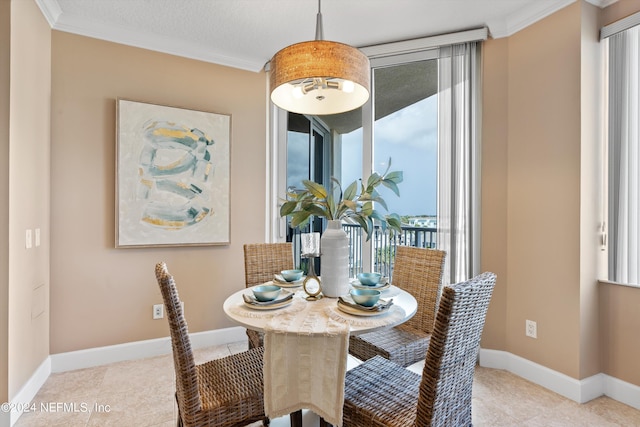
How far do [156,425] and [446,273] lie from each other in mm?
2302

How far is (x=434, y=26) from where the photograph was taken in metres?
2.74

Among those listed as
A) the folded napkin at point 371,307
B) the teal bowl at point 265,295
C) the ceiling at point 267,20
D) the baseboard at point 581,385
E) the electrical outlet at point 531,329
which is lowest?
the baseboard at point 581,385

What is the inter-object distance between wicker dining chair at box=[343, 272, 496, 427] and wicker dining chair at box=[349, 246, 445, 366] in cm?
39

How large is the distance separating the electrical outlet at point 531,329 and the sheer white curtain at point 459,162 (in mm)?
505

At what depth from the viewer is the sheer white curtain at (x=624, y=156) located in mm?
2211

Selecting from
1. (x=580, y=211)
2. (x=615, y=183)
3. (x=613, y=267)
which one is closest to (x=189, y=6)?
(x=580, y=211)

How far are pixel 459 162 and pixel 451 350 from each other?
6.46 feet

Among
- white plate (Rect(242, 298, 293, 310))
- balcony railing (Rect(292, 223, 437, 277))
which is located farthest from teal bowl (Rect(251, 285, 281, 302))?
balcony railing (Rect(292, 223, 437, 277))

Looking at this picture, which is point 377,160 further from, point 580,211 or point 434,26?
point 580,211

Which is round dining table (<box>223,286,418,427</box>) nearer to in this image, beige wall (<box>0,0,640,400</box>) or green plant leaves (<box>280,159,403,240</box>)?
green plant leaves (<box>280,159,403,240</box>)

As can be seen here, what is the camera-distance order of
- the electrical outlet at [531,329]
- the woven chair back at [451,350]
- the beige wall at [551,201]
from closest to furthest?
the woven chair back at [451,350] → the beige wall at [551,201] → the electrical outlet at [531,329]

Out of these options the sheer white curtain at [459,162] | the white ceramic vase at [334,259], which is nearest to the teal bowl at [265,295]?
the white ceramic vase at [334,259]

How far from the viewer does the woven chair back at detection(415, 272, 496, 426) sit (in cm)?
114

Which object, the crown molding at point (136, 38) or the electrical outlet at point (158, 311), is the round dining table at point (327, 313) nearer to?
the electrical outlet at point (158, 311)
